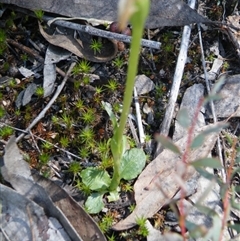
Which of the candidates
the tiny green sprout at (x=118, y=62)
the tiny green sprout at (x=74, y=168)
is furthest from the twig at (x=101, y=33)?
the tiny green sprout at (x=74, y=168)

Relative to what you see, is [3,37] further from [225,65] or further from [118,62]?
[225,65]

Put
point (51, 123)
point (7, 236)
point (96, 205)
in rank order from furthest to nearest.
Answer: point (51, 123), point (96, 205), point (7, 236)

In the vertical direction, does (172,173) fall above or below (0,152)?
below

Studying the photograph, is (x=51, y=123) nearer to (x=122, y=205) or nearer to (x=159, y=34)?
(x=122, y=205)

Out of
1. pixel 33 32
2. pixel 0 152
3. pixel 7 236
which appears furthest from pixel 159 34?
pixel 7 236

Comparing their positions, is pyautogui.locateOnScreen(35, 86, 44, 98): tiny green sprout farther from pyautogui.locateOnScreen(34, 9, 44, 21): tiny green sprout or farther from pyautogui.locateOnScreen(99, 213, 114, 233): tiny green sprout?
pyautogui.locateOnScreen(99, 213, 114, 233): tiny green sprout

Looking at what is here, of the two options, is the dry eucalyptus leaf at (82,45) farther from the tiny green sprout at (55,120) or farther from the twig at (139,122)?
the tiny green sprout at (55,120)
